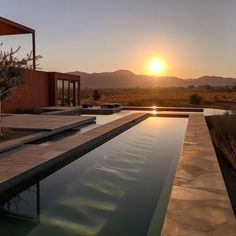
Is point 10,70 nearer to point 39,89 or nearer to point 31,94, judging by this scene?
point 31,94

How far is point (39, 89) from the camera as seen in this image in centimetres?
1930

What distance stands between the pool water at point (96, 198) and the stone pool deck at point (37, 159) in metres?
0.18

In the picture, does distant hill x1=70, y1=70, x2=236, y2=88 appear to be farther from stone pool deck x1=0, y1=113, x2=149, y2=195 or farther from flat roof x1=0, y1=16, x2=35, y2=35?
stone pool deck x1=0, y1=113, x2=149, y2=195

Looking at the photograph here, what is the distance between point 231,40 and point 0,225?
21.1 m

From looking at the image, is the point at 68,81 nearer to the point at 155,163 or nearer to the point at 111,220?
the point at 155,163

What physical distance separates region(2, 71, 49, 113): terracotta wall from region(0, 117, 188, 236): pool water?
9.69 meters

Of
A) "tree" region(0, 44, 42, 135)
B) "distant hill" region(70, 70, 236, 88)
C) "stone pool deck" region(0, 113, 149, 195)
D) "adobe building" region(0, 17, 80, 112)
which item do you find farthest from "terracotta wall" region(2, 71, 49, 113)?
"distant hill" region(70, 70, 236, 88)

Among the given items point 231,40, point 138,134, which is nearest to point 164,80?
point 231,40

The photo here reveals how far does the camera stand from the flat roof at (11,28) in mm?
17078

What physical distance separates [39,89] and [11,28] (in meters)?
3.51

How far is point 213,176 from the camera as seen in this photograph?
4840 millimetres

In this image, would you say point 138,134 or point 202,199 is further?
point 138,134

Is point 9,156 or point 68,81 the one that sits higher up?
point 68,81

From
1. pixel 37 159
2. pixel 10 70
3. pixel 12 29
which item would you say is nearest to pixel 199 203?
pixel 37 159
